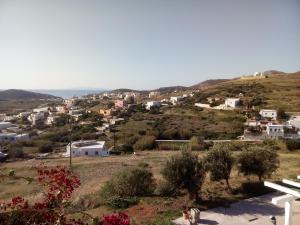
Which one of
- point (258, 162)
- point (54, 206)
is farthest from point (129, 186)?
point (54, 206)

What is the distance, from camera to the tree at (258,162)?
17.8m

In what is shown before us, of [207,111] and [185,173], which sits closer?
[185,173]

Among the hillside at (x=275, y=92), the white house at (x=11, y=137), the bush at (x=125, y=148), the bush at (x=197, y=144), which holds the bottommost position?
the white house at (x=11, y=137)

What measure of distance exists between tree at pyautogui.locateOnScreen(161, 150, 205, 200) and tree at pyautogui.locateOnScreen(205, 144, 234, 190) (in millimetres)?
1201

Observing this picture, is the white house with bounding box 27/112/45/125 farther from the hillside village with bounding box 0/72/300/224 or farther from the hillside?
the hillside

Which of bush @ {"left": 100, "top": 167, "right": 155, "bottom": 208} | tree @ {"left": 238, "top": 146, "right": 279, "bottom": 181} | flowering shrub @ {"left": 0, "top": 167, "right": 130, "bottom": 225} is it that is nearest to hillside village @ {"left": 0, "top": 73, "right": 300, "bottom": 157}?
bush @ {"left": 100, "top": 167, "right": 155, "bottom": 208}

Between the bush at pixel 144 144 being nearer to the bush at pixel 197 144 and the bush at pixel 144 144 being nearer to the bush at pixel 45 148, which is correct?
the bush at pixel 197 144

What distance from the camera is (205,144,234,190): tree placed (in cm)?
1712

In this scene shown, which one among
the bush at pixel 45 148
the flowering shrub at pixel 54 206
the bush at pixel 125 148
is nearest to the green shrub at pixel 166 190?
the flowering shrub at pixel 54 206

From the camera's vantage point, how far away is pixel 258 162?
17875 millimetres

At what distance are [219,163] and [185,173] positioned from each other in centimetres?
217

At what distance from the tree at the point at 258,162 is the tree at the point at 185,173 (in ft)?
10.2

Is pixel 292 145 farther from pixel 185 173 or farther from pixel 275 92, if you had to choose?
pixel 275 92

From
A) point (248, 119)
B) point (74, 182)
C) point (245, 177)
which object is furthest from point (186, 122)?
point (74, 182)
